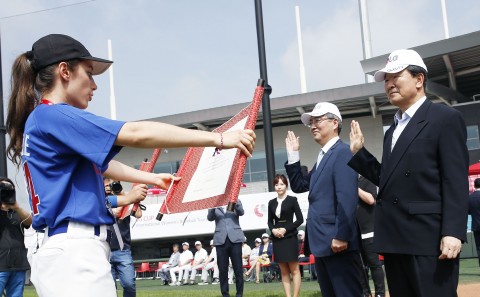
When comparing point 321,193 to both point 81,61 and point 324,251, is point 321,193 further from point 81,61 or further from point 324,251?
point 81,61

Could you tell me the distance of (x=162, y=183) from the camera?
11.8ft

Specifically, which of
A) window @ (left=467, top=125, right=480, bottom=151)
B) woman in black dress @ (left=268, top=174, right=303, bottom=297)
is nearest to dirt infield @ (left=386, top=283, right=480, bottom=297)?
woman in black dress @ (left=268, top=174, right=303, bottom=297)

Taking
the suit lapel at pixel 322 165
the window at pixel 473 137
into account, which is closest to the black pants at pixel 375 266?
the suit lapel at pixel 322 165

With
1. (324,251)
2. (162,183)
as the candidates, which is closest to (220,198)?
(162,183)

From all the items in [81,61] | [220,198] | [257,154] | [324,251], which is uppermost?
[257,154]

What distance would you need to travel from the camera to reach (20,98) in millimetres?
2834

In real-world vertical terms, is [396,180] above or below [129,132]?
below

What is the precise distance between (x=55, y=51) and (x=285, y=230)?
737 centimetres

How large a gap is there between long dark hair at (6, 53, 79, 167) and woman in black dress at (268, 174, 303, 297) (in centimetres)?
714

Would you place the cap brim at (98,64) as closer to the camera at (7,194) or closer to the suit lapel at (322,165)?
the suit lapel at (322,165)

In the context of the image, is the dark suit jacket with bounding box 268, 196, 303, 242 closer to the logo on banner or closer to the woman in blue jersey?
the woman in blue jersey

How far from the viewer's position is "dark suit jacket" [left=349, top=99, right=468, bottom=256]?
3.67 meters

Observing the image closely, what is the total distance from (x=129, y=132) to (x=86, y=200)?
35 centimetres

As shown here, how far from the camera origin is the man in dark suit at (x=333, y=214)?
5141mm
